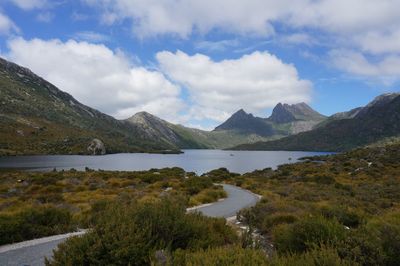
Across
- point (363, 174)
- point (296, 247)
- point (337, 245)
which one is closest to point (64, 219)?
point (296, 247)

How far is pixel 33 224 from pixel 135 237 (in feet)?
28.5

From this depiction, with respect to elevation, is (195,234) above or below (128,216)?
below

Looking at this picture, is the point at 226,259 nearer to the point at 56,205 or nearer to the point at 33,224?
the point at 33,224

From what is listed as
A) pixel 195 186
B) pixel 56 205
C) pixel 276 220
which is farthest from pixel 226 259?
pixel 195 186

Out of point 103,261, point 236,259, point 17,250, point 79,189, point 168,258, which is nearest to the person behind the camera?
point 236,259

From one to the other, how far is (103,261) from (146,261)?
77 cm

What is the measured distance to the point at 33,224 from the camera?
13180mm

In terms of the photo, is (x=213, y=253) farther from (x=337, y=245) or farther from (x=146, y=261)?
(x=337, y=245)

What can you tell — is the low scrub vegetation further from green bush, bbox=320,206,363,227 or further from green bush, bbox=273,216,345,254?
green bush, bbox=320,206,363,227

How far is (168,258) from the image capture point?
5.52 meters

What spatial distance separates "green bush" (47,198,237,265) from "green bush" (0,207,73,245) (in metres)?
6.36

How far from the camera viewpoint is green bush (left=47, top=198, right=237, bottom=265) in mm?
6203

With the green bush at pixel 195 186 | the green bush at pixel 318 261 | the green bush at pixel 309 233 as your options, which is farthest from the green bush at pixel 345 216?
the green bush at pixel 195 186

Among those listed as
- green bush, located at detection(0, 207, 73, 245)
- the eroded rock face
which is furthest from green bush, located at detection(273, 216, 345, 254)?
the eroded rock face
